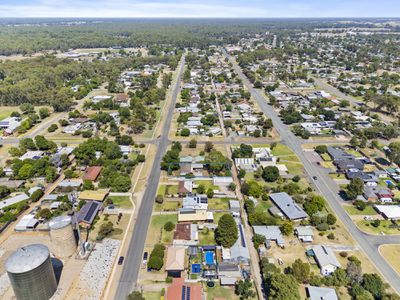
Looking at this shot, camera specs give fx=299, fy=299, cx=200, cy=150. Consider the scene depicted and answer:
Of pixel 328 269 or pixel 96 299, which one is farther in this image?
pixel 328 269

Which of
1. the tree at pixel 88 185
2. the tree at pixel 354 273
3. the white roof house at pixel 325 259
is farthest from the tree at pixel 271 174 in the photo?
the tree at pixel 88 185

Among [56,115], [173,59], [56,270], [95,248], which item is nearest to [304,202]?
[95,248]

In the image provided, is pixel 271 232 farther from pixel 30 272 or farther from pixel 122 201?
pixel 30 272

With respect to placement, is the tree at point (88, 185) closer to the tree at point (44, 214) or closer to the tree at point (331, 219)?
the tree at point (44, 214)

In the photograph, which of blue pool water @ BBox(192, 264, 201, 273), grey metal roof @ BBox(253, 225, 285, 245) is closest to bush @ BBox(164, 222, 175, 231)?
blue pool water @ BBox(192, 264, 201, 273)

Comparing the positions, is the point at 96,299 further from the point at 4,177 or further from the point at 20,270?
the point at 4,177
